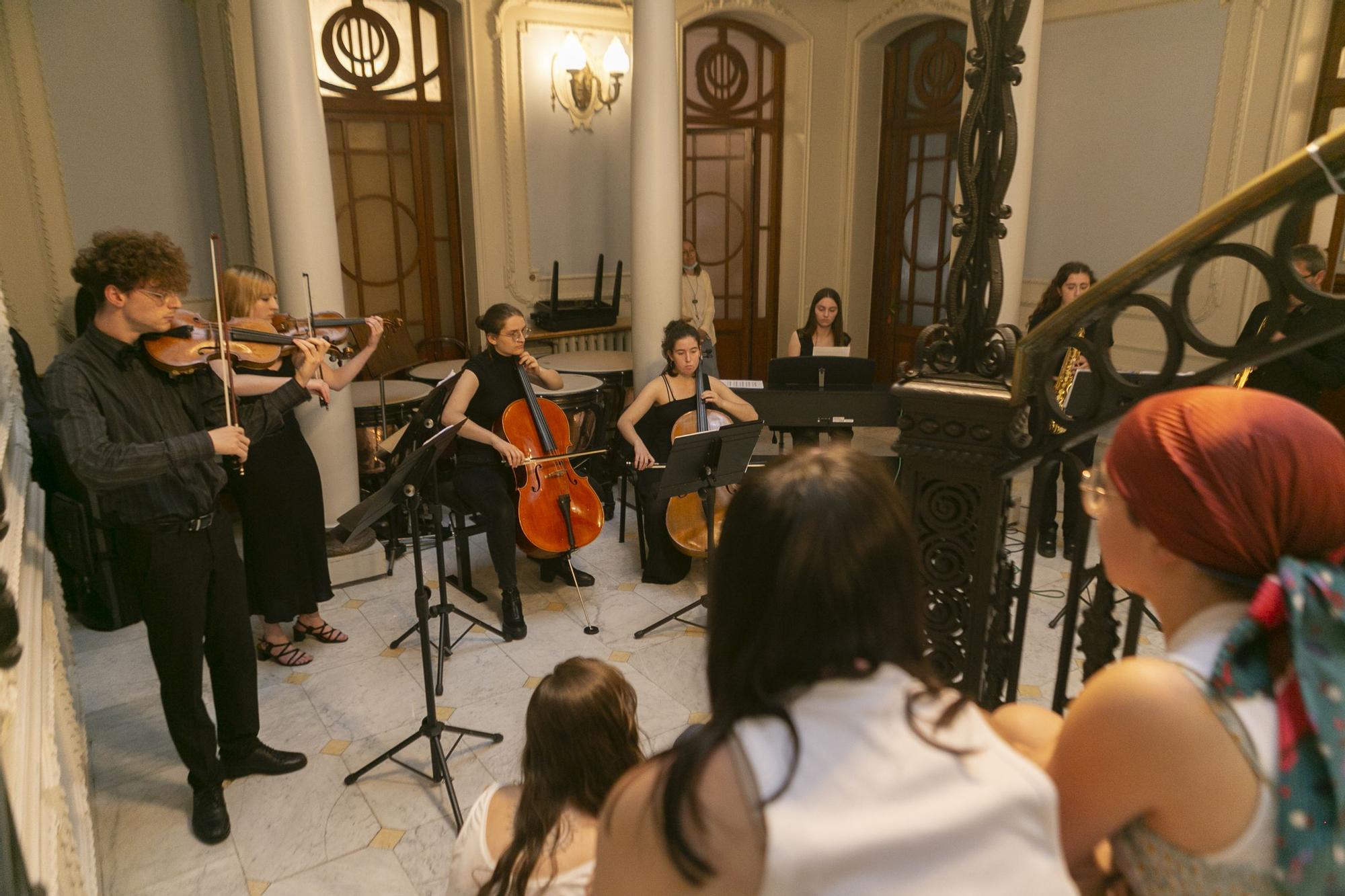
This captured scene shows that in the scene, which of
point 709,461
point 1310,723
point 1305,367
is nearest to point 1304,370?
point 1305,367

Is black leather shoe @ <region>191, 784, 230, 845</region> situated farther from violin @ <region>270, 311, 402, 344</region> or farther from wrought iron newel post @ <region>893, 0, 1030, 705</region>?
wrought iron newel post @ <region>893, 0, 1030, 705</region>

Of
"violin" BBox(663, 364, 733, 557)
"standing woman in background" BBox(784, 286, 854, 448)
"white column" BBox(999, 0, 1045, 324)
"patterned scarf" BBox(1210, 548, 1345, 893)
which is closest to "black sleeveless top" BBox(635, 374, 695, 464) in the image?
"violin" BBox(663, 364, 733, 557)

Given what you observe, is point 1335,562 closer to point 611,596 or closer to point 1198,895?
point 1198,895

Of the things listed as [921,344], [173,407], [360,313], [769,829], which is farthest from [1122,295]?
[360,313]

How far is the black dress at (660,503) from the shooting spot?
4.94m

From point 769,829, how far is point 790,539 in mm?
265

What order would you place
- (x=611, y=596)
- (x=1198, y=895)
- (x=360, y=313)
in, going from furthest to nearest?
1. (x=360, y=313)
2. (x=611, y=596)
3. (x=1198, y=895)

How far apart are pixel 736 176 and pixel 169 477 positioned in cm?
637

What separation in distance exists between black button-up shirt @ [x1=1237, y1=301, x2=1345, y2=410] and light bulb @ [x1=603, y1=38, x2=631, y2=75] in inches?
196

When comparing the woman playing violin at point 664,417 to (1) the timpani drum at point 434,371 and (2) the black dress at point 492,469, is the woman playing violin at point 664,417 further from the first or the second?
(1) the timpani drum at point 434,371

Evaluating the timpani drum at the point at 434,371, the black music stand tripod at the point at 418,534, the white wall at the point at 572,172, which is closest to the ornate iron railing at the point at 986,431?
the black music stand tripod at the point at 418,534

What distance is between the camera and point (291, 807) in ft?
10.5

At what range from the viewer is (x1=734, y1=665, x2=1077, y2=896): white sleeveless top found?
805 mm

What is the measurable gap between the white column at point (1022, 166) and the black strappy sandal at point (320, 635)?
4237 millimetres
